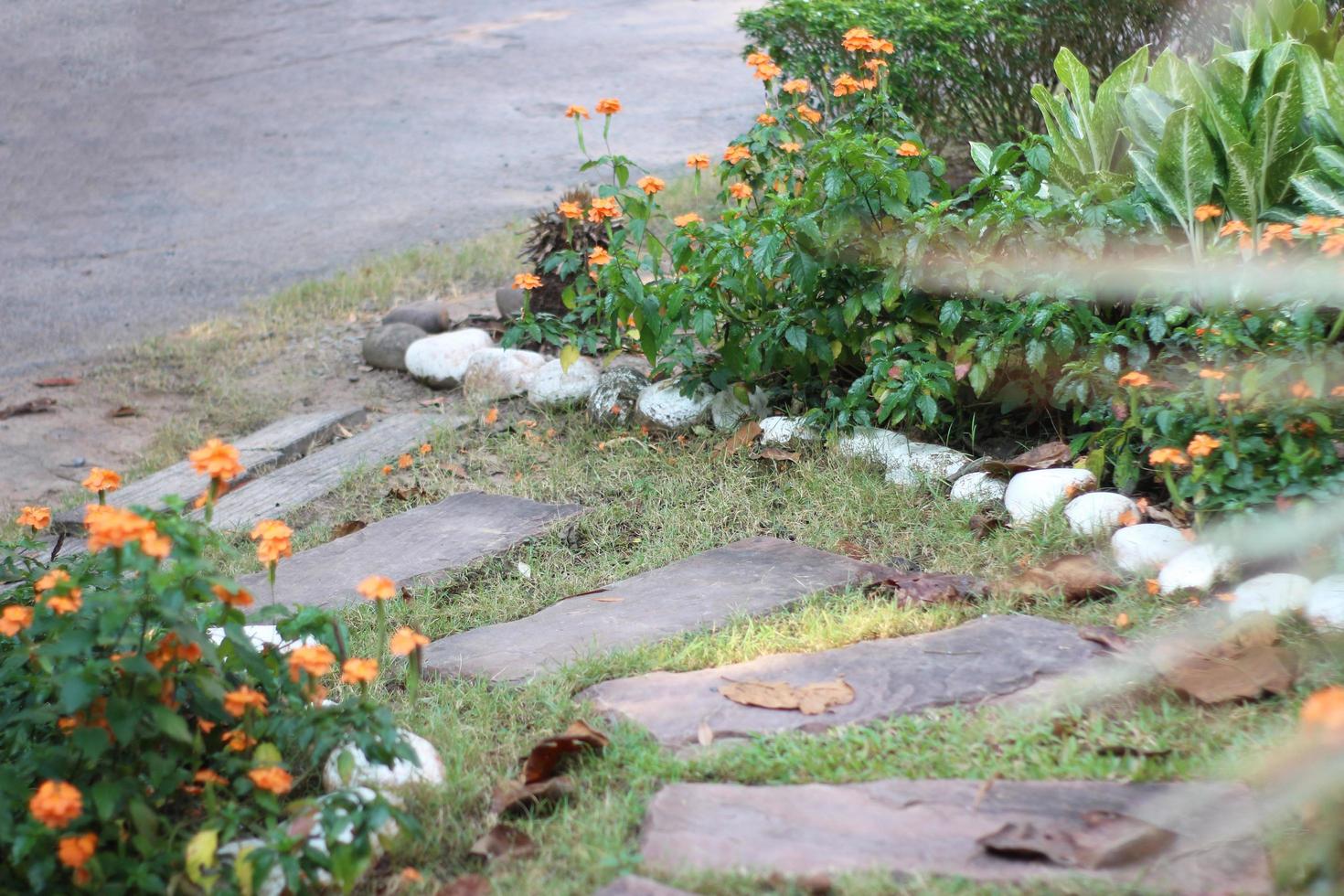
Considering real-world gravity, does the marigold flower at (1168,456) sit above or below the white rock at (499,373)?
above

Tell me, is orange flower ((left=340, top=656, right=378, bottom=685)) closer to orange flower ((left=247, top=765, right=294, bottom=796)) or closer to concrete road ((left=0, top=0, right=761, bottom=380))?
orange flower ((left=247, top=765, right=294, bottom=796))

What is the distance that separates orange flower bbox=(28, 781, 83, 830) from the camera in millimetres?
1793

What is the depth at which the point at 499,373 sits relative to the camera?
15.5 feet

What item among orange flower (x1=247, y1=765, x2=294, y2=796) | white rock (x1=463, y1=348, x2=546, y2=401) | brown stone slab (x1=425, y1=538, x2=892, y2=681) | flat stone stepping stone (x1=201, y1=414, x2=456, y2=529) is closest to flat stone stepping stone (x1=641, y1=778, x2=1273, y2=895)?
orange flower (x1=247, y1=765, x2=294, y2=796)

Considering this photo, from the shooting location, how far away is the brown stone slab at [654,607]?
2.79m

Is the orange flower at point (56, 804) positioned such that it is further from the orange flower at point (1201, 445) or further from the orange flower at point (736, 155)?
the orange flower at point (736, 155)

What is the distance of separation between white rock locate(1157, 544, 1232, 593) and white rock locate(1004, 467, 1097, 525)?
0.43 metres

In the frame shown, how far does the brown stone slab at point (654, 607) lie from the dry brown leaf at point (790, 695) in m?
0.35

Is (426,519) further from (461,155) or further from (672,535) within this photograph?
(461,155)

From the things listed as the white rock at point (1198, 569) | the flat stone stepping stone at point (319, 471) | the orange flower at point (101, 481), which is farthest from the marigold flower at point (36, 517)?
the white rock at point (1198, 569)

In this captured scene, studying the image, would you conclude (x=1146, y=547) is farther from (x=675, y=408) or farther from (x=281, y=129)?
(x=281, y=129)

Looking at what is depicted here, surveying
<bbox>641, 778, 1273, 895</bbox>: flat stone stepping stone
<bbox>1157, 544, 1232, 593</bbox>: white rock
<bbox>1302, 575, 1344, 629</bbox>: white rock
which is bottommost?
<bbox>641, 778, 1273, 895</bbox>: flat stone stepping stone

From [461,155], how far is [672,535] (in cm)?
598

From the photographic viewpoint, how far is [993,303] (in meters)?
3.54
